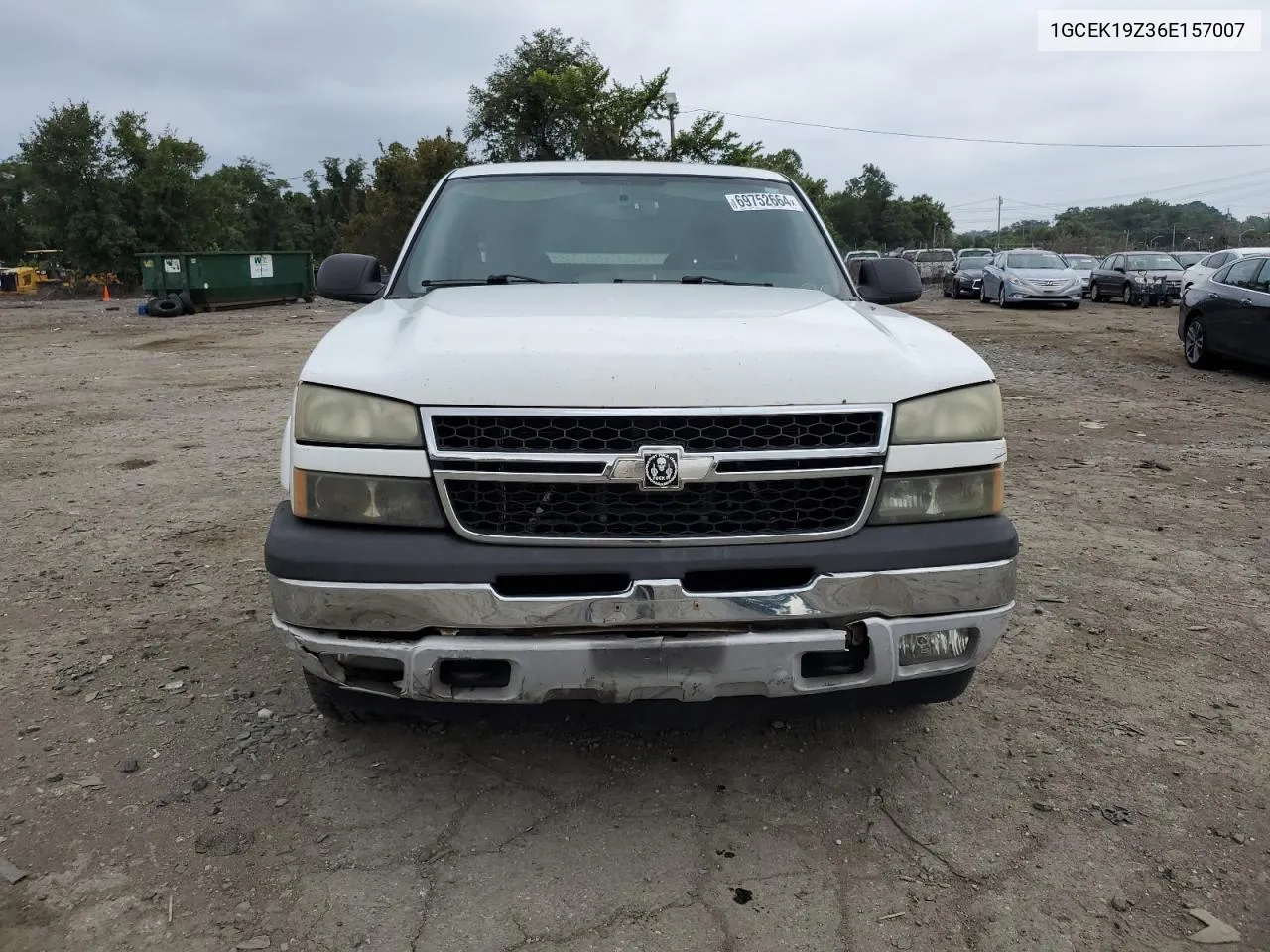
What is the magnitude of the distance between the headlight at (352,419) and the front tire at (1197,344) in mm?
11877

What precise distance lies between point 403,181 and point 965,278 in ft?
96.5

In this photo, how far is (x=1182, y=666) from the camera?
11.4ft

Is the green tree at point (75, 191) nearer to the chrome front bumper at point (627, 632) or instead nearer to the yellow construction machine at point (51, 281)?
the yellow construction machine at point (51, 281)

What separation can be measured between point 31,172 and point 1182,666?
139 ft

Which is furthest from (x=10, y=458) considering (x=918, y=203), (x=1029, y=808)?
(x=918, y=203)

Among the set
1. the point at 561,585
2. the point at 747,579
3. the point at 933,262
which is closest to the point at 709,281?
the point at 747,579

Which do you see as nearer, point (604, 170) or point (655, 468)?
point (655, 468)

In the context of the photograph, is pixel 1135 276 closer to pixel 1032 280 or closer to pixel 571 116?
pixel 1032 280

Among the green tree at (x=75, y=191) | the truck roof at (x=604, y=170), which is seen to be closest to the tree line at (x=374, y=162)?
the green tree at (x=75, y=191)

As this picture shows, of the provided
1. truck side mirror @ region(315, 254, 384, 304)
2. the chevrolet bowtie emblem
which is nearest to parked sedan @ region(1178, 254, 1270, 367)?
truck side mirror @ region(315, 254, 384, 304)

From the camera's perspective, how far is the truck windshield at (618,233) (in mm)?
3574

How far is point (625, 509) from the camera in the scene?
7.46ft

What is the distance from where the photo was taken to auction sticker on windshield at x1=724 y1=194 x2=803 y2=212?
3.88 metres

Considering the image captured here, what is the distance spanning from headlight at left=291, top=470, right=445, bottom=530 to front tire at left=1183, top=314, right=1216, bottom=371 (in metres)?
11.9
